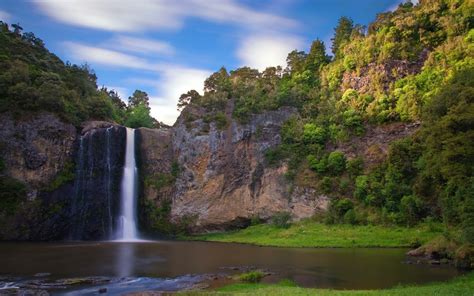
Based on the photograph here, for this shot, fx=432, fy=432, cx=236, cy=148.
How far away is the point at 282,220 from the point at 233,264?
2013 cm

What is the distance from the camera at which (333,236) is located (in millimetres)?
41062

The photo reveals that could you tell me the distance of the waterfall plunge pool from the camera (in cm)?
2134

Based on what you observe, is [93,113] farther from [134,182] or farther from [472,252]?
[472,252]

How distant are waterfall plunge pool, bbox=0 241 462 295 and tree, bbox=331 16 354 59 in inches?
1688

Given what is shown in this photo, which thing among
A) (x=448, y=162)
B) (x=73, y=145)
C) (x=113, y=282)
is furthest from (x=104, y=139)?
(x=448, y=162)

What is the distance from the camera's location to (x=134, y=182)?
5388 cm

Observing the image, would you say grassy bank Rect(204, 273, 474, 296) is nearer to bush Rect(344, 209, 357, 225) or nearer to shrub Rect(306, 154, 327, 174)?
bush Rect(344, 209, 357, 225)

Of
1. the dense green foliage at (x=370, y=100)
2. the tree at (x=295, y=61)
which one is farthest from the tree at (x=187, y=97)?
the tree at (x=295, y=61)

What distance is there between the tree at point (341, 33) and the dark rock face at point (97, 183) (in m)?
37.4

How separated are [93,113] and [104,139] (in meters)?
8.32

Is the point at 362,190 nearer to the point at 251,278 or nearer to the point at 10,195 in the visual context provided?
the point at 251,278

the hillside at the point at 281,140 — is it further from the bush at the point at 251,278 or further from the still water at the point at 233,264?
the bush at the point at 251,278

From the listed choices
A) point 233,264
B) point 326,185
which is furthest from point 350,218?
point 233,264

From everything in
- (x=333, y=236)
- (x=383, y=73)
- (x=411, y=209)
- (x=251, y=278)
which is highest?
(x=383, y=73)
